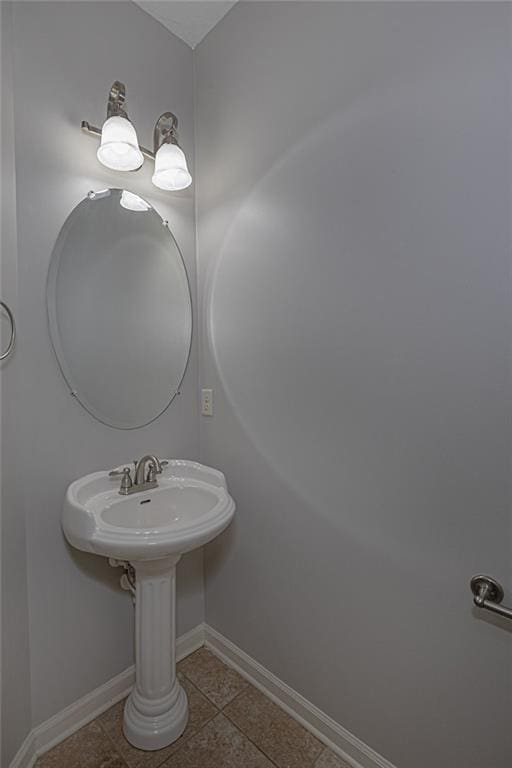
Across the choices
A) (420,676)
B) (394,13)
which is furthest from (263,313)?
(420,676)

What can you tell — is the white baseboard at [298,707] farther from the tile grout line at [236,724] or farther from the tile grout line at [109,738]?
the tile grout line at [109,738]

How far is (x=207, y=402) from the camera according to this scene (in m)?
1.72

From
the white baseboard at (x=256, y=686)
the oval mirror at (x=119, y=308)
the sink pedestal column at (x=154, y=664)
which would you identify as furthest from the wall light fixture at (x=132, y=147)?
the white baseboard at (x=256, y=686)

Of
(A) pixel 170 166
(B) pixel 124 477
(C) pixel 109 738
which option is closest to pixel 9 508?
(B) pixel 124 477

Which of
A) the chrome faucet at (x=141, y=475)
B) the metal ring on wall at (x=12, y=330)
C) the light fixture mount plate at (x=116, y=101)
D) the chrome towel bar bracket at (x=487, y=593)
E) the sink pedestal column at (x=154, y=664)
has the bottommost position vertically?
the sink pedestal column at (x=154, y=664)

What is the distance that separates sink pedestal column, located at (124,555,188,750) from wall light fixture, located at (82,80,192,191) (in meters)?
1.41

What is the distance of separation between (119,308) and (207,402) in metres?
0.54

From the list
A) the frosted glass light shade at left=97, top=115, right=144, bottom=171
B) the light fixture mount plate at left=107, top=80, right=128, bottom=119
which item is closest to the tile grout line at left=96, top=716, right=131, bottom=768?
the frosted glass light shade at left=97, top=115, right=144, bottom=171

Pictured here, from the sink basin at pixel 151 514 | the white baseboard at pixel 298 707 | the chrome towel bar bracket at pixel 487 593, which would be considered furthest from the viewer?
the white baseboard at pixel 298 707

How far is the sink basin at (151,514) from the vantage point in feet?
3.61

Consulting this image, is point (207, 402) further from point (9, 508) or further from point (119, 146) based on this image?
point (119, 146)

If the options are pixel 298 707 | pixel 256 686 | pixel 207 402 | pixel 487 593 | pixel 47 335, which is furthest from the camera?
pixel 207 402

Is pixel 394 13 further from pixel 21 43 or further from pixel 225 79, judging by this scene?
pixel 21 43

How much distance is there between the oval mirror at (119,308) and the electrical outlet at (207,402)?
0.13m
